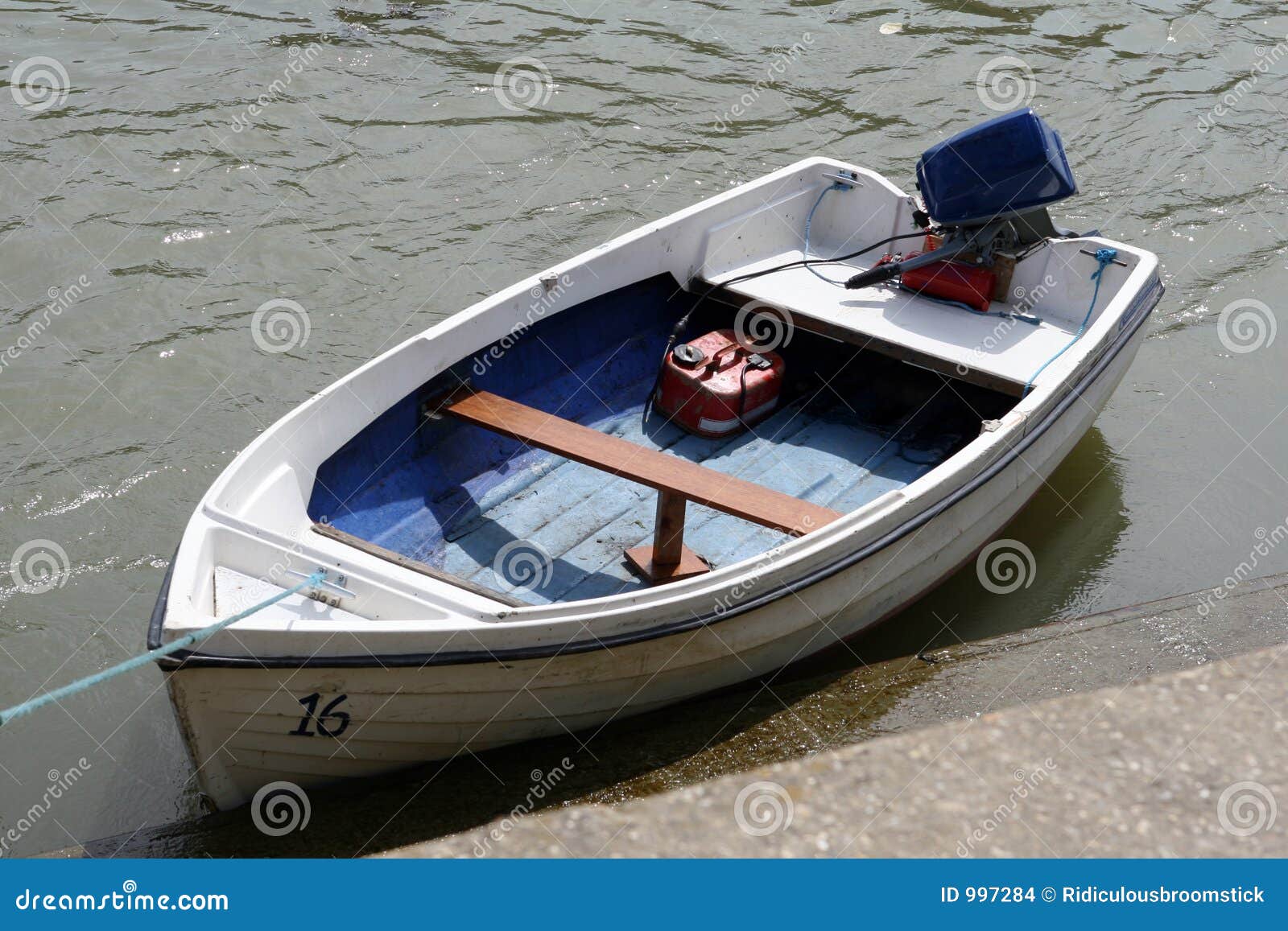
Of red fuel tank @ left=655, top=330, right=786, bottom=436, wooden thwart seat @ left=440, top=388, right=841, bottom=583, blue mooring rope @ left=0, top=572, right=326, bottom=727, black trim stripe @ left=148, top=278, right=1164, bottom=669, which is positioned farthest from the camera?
red fuel tank @ left=655, top=330, right=786, bottom=436

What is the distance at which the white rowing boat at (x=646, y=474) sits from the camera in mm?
4625

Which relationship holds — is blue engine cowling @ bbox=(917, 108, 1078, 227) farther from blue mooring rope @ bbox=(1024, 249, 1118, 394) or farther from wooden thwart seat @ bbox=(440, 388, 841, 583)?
wooden thwart seat @ bbox=(440, 388, 841, 583)

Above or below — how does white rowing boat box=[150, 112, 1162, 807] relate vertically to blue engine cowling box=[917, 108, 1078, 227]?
below

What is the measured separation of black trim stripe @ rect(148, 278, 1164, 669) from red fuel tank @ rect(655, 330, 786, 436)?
4.49 feet

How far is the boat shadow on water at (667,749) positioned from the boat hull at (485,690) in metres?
0.11

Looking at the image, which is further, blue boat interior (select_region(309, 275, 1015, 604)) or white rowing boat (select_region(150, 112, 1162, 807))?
blue boat interior (select_region(309, 275, 1015, 604))

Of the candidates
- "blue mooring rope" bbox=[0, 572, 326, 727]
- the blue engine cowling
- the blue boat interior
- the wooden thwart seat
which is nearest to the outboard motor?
the blue engine cowling

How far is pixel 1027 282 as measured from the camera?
23.2 ft

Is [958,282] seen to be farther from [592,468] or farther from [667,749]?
[667,749]

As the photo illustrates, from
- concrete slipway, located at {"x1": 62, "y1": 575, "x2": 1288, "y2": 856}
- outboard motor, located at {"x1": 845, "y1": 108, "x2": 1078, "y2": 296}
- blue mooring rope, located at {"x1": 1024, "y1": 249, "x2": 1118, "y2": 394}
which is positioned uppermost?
outboard motor, located at {"x1": 845, "y1": 108, "x2": 1078, "y2": 296}

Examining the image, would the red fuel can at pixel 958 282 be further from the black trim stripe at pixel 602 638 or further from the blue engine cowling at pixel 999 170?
the black trim stripe at pixel 602 638

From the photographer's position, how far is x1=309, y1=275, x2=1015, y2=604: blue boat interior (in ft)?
18.4

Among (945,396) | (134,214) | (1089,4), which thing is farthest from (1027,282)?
(1089,4)

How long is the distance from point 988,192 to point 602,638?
3346 mm
